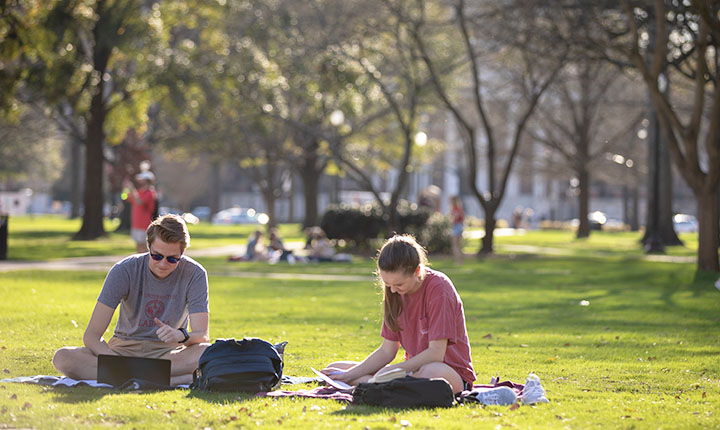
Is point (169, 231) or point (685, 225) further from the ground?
point (169, 231)

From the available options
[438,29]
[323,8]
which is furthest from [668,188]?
[323,8]

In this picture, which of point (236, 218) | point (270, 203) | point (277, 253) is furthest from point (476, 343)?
point (236, 218)

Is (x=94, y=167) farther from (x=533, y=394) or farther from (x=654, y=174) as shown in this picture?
(x=533, y=394)

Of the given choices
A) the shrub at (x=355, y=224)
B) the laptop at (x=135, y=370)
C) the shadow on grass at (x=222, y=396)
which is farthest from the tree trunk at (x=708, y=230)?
the laptop at (x=135, y=370)

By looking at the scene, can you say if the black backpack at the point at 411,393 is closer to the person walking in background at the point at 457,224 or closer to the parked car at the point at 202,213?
the person walking in background at the point at 457,224

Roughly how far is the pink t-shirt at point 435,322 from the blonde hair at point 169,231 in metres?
1.54

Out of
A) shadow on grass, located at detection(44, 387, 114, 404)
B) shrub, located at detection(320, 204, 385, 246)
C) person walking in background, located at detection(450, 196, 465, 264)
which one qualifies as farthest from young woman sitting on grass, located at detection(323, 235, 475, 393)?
shrub, located at detection(320, 204, 385, 246)

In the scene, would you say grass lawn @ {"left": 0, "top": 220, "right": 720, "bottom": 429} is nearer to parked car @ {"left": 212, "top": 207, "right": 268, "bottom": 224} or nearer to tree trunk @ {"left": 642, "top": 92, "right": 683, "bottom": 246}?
tree trunk @ {"left": 642, "top": 92, "right": 683, "bottom": 246}

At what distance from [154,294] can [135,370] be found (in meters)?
0.56

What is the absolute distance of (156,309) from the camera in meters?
7.61

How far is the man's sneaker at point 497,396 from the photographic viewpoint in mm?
7086

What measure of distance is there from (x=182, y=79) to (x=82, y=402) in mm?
28016

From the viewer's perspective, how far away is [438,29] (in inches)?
1417

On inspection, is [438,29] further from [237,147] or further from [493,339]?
[493,339]
